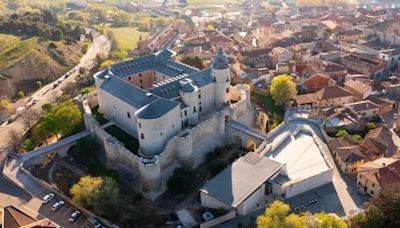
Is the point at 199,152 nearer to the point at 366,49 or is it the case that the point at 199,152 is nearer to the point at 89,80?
the point at 89,80

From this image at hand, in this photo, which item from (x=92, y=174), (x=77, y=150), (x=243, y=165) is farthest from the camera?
(x=77, y=150)

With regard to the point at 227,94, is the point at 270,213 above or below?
below

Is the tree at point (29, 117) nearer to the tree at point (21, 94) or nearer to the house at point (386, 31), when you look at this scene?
the tree at point (21, 94)

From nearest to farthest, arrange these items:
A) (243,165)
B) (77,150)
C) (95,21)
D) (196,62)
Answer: (243,165) < (77,150) < (196,62) < (95,21)

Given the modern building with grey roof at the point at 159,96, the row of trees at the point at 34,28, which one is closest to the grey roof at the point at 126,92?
the modern building with grey roof at the point at 159,96

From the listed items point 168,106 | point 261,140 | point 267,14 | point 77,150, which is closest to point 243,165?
point 261,140

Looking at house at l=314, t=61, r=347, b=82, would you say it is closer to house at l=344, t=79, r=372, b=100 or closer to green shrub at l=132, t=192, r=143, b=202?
house at l=344, t=79, r=372, b=100

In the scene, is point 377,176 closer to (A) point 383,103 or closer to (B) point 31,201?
(A) point 383,103

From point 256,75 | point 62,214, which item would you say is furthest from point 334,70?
point 62,214
